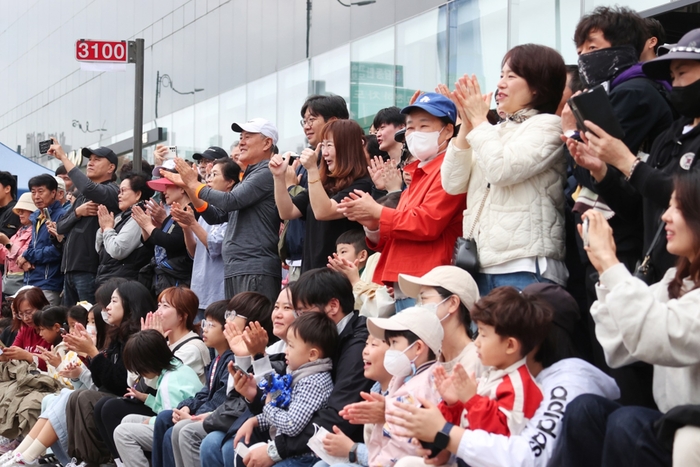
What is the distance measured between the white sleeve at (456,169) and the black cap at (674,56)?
41.2 inches

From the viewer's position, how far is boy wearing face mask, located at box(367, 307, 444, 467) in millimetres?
4172

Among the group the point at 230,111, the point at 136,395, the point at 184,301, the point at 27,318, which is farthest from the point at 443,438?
the point at 230,111

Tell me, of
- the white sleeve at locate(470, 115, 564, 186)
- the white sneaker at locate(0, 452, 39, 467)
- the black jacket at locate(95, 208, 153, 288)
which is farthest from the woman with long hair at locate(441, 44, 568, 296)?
the black jacket at locate(95, 208, 153, 288)

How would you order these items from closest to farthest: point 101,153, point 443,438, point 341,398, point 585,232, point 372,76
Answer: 1. point 585,232
2. point 443,438
3. point 341,398
4. point 101,153
5. point 372,76

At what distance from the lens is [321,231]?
6066 millimetres

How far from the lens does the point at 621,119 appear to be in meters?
4.05

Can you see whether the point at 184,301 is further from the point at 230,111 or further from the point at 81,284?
the point at 230,111

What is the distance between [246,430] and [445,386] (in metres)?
1.91

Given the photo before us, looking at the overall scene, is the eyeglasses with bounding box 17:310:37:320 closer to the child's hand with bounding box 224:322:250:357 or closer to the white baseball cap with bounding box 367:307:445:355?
the child's hand with bounding box 224:322:250:357

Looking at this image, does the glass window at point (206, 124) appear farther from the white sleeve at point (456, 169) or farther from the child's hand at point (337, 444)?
the child's hand at point (337, 444)

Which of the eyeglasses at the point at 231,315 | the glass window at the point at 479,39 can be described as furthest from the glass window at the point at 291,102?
the eyeglasses at the point at 231,315

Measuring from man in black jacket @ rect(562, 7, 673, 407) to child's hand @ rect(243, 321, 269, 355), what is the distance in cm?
190

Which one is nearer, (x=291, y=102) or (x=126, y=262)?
(x=126, y=262)

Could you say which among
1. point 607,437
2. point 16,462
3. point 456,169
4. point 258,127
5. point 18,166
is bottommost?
point 16,462
